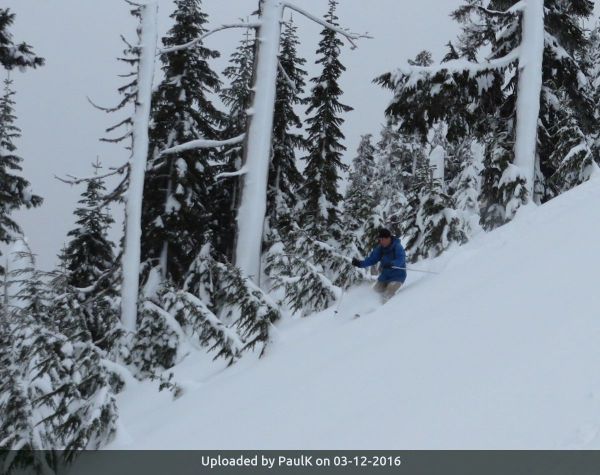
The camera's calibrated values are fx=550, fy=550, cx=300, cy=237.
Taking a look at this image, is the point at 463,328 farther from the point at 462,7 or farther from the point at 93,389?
the point at 462,7

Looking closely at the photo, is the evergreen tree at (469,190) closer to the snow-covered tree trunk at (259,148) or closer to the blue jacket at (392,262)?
the snow-covered tree trunk at (259,148)

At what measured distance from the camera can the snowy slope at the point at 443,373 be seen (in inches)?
134

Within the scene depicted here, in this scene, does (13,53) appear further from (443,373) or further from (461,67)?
(443,373)

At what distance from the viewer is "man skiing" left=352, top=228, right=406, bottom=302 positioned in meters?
8.43

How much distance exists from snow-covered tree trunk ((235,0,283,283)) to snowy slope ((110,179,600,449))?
13.4ft

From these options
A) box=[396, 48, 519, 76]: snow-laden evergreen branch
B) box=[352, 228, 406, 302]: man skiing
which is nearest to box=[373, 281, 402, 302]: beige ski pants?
box=[352, 228, 406, 302]: man skiing

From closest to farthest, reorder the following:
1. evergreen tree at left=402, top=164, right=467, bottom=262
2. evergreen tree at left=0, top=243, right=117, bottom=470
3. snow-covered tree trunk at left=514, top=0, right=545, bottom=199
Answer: evergreen tree at left=0, top=243, right=117, bottom=470
snow-covered tree trunk at left=514, top=0, right=545, bottom=199
evergreen tree at left=402, top=164, right=467, bottom=262

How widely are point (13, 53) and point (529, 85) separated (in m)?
11.8

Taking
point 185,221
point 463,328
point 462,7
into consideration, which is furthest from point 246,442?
point 185,221

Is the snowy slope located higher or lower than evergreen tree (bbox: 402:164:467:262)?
lower

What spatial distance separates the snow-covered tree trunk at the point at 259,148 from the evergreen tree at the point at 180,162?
25.7 ft

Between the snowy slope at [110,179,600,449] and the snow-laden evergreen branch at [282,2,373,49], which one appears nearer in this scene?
the snowy slope at [110,179,600,449]

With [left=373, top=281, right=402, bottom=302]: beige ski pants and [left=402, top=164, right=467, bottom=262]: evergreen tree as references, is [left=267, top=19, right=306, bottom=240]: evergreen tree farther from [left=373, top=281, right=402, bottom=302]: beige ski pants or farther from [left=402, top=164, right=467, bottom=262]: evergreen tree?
[left=373, top=281, right=402, bottom=302]: beige ski pants
